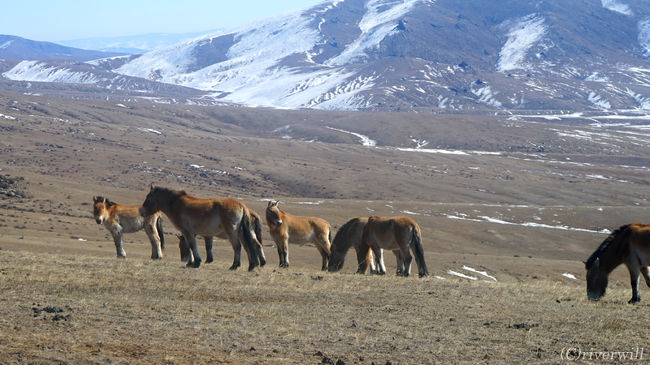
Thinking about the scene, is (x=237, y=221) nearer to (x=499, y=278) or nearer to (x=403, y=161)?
(x=499, y=278)

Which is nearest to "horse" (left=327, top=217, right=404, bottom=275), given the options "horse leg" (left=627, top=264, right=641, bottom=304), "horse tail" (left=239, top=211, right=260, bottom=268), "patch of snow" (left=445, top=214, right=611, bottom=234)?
"horse tail" (left=239, top=211, right=260, bottom=268)

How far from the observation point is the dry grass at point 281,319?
431 inches

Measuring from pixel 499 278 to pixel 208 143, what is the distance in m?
102

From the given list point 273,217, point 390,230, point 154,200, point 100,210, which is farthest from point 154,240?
point 390,230

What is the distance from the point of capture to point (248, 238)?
782 inches

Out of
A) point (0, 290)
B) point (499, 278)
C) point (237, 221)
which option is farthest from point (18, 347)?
point (499, 278)

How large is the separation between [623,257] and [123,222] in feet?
49.5

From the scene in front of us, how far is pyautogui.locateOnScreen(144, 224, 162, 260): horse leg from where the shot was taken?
2347 centimetres

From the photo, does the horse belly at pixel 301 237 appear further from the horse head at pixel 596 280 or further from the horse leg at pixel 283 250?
the horse head at pixel 596 280

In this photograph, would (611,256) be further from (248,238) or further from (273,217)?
(273,217)

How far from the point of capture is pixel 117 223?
24219mm

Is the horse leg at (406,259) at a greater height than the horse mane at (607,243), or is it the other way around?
the horse mane at (607,243)

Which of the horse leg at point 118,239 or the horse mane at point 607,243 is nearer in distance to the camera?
the horse mane at point 607,243

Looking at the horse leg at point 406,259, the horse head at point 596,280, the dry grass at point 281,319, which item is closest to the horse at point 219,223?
the dry grass at point 281,319
